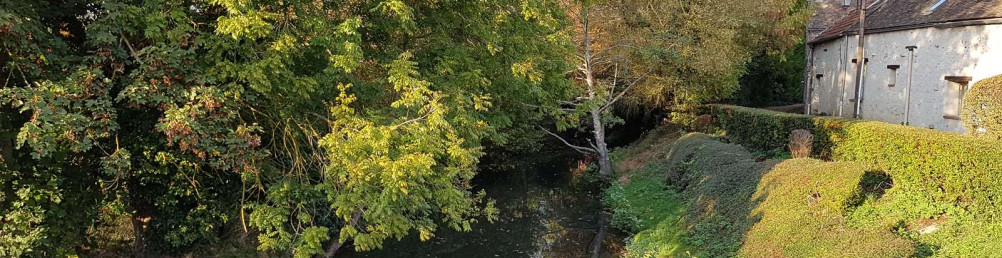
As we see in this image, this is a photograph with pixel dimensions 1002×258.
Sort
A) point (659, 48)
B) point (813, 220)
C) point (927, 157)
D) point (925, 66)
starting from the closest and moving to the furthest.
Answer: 1. point (927, 157)
2. point (813, 220)
3. point (925, 66)
4. point (659, 48)

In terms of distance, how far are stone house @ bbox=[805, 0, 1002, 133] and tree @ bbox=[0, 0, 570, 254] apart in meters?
12.9

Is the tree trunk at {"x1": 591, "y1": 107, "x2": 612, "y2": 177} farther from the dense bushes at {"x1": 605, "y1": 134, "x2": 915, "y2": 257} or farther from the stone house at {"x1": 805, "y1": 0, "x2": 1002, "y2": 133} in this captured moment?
the stone house at {"x1": 805, "y1": 0, "x2": 1002, "y2": 133}

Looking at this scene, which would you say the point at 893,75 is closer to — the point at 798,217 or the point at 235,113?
the point at 798,217

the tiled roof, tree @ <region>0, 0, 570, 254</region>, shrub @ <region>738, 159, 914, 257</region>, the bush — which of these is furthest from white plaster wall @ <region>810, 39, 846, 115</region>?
tree @ <region>0, 0, 570, 254</region>

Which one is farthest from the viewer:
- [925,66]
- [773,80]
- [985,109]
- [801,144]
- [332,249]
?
[773,80]

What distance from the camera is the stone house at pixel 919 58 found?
1603 cm

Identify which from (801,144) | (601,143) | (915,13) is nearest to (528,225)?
(601,143)

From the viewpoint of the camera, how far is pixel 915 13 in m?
19.4

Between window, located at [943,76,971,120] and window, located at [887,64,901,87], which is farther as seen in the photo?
window, located at [887,64,901,87]

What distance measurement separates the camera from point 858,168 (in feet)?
35.1

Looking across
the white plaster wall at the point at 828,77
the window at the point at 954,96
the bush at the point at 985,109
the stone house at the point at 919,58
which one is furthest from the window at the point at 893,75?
the bush at the point at 985,109

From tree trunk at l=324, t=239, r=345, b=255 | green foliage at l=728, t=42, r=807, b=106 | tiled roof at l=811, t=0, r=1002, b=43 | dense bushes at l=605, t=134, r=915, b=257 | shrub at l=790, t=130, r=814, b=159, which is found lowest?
tree trunk at l=324, t=239, r=345, b=255

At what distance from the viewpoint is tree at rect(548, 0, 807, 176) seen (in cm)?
2261

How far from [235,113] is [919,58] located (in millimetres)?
19643
